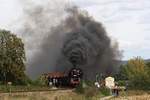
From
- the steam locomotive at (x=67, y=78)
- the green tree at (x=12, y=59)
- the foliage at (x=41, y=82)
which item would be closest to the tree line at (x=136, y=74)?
the steam locomotive at (x=67, y=78)

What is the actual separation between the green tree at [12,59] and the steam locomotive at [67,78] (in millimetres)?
6440

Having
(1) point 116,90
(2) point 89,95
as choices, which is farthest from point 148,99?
(1) point 116,90

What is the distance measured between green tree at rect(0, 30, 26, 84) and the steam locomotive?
6.44 m

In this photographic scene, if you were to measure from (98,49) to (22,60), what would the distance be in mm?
25954

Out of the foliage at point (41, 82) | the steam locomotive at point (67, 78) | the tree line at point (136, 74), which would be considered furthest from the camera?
the tree line at point (136, 74)

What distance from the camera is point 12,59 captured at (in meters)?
86.3

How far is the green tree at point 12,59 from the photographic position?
85000 mm

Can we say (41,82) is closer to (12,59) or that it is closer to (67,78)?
(67,78)

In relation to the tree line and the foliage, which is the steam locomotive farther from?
the tree line

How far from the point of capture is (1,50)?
283ft

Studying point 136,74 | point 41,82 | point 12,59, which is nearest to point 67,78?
point 41,82

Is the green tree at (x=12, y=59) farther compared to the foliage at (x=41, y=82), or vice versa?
the foliage at (x=41, y=82)

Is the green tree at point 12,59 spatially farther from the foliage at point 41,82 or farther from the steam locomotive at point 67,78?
the steam locomotive at point 67,78

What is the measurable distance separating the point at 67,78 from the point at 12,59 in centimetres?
1087
